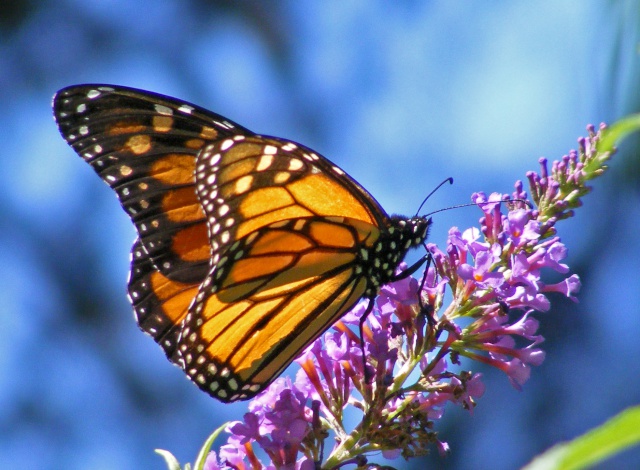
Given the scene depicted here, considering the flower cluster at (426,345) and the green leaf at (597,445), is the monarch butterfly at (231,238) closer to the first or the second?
the flower cluster at (426,345)

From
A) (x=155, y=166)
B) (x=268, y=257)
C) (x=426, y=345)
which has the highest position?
(x=155, y=166)

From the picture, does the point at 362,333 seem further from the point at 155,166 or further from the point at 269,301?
the point at 155,166

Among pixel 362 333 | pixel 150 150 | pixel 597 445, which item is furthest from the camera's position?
pixel 150 150

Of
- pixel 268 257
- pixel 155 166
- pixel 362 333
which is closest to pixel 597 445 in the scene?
pixel 362 333

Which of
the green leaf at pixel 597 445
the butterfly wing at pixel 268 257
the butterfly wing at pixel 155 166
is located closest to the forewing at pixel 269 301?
the butterfly wing at pixel 268 257

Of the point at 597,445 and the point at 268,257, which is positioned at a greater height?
the point at 268,257

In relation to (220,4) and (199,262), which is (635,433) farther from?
(220,4)

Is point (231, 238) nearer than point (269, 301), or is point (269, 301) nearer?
point (231, 238)

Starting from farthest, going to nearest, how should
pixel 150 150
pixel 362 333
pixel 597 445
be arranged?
pixel 150 150
pixel 362 333
pixel 597 445
